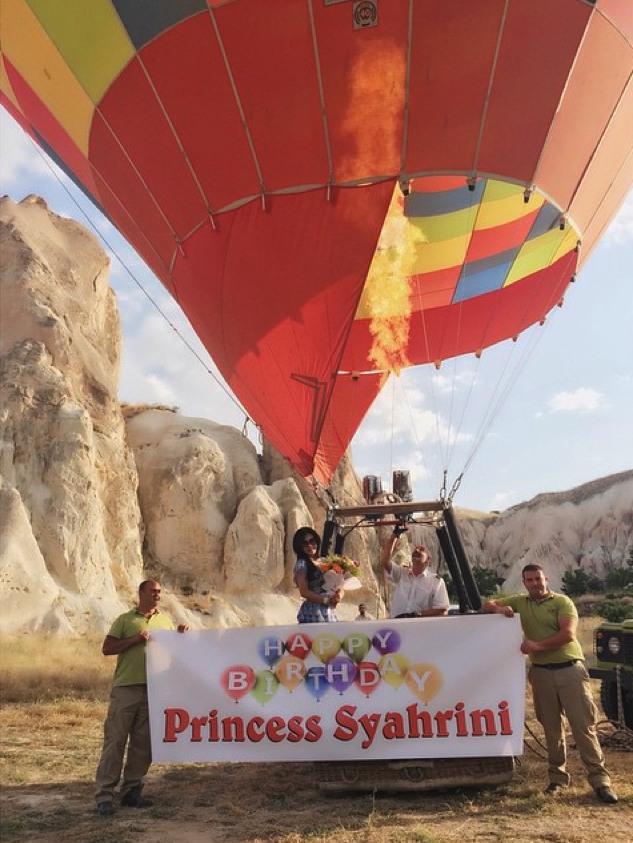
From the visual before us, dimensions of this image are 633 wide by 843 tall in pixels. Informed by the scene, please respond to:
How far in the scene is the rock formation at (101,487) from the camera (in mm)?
18859

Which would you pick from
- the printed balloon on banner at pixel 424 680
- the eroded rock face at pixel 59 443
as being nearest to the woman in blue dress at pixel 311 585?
the printed balloon on banner at pixel 424 680

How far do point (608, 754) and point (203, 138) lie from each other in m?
6.42

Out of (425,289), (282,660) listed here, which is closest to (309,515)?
(425,289)

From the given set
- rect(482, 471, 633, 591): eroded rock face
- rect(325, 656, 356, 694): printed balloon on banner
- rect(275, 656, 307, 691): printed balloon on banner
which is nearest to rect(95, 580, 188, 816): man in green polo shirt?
rect(275, 656, 307, 691): printed balloon on banner

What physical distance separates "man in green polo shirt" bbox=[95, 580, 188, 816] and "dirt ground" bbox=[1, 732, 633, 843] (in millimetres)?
187

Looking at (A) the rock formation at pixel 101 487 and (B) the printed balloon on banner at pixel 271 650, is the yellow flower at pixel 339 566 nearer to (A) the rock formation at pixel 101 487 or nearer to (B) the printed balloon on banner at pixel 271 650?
(B) the printed balloon on banner at pixel 271 650

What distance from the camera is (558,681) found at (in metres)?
4.55

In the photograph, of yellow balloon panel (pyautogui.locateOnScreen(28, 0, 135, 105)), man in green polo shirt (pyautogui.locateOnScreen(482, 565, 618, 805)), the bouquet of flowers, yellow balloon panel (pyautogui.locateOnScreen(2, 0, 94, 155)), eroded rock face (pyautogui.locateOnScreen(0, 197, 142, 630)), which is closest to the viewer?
man in green polo shirt (pyautogui.locateOnScreen(482, 565, 618, 805))

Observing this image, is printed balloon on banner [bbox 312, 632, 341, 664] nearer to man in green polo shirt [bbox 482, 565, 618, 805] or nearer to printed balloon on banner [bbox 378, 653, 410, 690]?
printed balloon on banner [bbox 378, 653, 410, 690]

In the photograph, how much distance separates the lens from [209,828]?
4.11m

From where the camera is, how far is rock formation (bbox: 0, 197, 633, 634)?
18859 millimetres

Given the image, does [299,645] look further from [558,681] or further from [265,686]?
[558,681]

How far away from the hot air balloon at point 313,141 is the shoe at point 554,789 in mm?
4847

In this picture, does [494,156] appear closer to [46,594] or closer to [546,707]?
[546,707]
